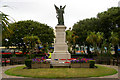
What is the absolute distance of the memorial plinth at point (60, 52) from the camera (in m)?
18.5

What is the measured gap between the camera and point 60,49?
19828 mm

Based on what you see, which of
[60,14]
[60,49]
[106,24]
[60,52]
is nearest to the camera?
[60,52]

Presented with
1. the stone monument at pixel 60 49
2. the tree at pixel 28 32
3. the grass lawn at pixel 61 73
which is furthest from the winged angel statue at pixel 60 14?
the tree at pixel 28 32

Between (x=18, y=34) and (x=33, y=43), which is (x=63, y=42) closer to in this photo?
(x=33, y=43)

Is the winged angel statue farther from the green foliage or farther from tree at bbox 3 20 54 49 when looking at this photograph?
tree at bbox 3 20 54 49

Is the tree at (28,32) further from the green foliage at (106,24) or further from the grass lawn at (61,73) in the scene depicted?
the grass lawn at (61,73)

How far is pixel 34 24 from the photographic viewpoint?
4538cm

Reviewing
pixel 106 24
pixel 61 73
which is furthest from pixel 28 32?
pixel 61 73

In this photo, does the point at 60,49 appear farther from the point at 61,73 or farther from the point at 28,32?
the point at 28,32

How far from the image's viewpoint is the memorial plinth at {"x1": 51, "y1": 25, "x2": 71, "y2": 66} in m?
18.5

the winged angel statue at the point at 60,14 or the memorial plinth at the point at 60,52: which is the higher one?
the winged angel statue at the point at 60,14

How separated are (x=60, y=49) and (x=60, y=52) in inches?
16.2

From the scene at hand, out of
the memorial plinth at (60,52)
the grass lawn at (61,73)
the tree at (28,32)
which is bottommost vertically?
the grass lawn at (61,73)

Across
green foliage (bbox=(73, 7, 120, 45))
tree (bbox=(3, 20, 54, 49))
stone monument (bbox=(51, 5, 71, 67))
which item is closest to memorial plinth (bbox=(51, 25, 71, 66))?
stone monument (bbox=(51, 5, 71, 67))
